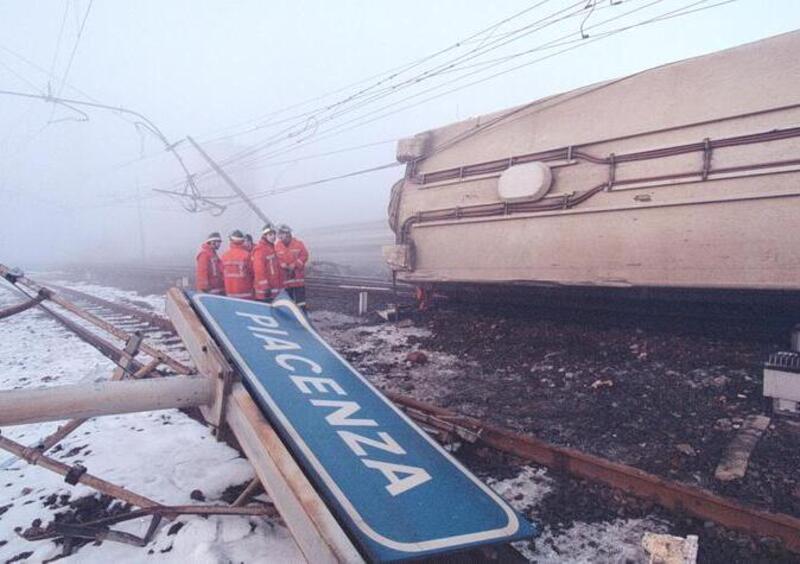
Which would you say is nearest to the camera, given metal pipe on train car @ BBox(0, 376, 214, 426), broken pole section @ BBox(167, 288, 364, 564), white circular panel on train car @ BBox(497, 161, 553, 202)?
broken pole section @ BBox(167, 288, 364, 564)

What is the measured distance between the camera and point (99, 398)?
80.2 inches

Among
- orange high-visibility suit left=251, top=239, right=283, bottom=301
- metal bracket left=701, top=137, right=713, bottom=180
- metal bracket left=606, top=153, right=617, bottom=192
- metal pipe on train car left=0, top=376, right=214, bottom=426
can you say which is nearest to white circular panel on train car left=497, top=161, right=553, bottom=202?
metal bracket left=606, top=153, right=617, bottom=192

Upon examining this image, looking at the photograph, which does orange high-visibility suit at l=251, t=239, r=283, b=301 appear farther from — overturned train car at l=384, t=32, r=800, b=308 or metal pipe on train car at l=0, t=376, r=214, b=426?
metal pipe on train car at l=0, t=376, r=214, b=426

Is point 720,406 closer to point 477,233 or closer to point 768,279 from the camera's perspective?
point 768,279

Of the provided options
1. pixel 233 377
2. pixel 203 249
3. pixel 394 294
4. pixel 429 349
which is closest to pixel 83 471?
pixel 233 377

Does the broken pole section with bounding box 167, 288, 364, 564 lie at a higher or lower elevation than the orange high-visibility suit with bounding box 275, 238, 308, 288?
lower

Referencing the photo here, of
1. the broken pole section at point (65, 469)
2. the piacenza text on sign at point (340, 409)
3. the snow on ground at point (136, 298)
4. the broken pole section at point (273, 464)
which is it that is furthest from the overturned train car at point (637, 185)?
the snow on ground at point (136, 298)

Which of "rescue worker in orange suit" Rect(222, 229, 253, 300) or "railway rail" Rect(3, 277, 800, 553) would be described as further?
"rescue worker in orange suit" Rect(222, 229, 253, 300)

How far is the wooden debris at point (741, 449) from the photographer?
116 inches

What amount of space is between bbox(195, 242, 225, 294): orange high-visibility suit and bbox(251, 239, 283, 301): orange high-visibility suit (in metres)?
0.75

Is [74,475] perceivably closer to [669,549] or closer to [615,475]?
[669,549]

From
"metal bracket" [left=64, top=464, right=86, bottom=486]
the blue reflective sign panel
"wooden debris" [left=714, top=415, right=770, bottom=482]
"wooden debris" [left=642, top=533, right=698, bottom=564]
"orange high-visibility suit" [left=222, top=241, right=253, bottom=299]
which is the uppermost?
"orange high-visibility suit" [left=222, top=241, right=253, bottom=299]

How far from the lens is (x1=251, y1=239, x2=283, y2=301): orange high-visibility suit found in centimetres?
697

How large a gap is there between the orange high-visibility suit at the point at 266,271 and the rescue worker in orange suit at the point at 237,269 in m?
0.13
